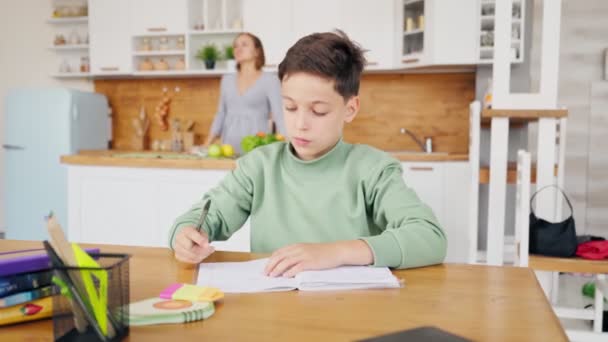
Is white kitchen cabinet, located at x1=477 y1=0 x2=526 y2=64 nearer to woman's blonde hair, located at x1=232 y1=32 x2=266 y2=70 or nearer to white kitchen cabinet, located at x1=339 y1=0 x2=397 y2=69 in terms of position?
white kitchen cabinet, located at x1=339 y1=0 x2=397 y2=69

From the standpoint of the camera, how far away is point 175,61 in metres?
5.11

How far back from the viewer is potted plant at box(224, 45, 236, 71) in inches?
187

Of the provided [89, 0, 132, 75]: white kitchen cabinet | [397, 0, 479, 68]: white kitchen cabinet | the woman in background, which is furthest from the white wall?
[397, 0, 479, 68]: white kitchen cabinet

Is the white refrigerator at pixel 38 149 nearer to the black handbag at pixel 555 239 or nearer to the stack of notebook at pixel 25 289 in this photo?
the black handbag at pixel 555 239

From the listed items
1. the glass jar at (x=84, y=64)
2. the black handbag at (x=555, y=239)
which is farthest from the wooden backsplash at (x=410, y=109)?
the black handbag at (x=555, y=239)

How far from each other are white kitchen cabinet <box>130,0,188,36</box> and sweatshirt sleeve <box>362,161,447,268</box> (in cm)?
384

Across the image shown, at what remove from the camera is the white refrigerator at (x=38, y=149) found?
183 inches

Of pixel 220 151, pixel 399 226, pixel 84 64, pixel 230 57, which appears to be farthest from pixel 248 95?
pixel 399 226

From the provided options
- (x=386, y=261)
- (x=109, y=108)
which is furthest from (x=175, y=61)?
(x=386, y=261)

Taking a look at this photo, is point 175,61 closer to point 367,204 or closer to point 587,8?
point 587,8

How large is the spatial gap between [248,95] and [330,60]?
2.49 m

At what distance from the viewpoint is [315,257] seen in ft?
3.26

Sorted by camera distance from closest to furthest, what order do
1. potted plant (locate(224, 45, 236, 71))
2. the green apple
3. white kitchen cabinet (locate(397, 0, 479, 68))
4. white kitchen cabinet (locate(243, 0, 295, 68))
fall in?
1. the green apple
2. white kitchen cabinet (locate(397, 0, 479, 68))
3. white kitchen cabinet (locate(243, 0, 295, 68))
4. potted plant (locate(224, 45, 236, 71))

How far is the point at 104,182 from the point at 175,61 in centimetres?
212
